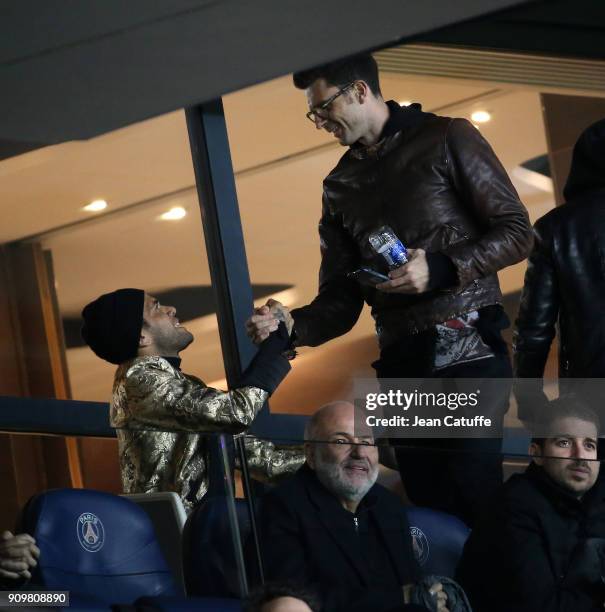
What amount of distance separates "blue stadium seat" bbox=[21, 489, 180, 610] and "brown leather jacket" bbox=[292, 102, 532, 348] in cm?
100

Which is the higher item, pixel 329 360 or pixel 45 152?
pixel 45 152

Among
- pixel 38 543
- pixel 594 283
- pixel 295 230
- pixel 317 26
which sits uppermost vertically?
pixel 317 26

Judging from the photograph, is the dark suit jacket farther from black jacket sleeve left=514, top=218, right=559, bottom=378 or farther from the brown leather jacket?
black jacket sleeve left=514, top=218, right=559, bottom=378

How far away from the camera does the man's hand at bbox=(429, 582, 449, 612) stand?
12.2 feet

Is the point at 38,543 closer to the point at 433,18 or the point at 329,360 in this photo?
the point at 329,360

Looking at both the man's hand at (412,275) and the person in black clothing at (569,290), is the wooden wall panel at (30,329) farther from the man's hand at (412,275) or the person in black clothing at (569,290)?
the man's hand at (412,275)

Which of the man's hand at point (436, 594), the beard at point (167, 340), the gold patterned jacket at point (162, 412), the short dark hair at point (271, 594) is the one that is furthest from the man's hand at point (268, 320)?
the short dark hair at point (271, 594)

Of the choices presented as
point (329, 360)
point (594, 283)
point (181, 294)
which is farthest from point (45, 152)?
point (594, 283)

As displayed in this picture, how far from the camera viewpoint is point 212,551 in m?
3.76

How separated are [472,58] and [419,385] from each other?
3319mm

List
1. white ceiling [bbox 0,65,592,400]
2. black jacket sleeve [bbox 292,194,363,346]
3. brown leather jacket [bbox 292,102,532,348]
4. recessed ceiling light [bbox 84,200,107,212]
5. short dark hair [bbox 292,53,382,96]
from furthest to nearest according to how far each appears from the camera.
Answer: recessed ceiling light [bbox 84,200,107,212], white ceiling [bbox 0,65,592,400], black jacket sleeve [bbox 292,194,363,346], short dark hair [bbox 292,53,382,96], brown leather jacket [bbox 292,102,532,348]

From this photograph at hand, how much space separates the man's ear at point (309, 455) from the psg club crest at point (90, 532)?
0.51m

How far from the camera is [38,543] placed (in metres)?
3.66

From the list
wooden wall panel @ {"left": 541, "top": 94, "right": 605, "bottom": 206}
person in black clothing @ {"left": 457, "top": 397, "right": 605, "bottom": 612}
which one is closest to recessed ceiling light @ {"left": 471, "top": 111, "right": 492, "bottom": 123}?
wooden wall panel @ {"left": 541, "top": 94, "right": 605, "bottom": 206}
